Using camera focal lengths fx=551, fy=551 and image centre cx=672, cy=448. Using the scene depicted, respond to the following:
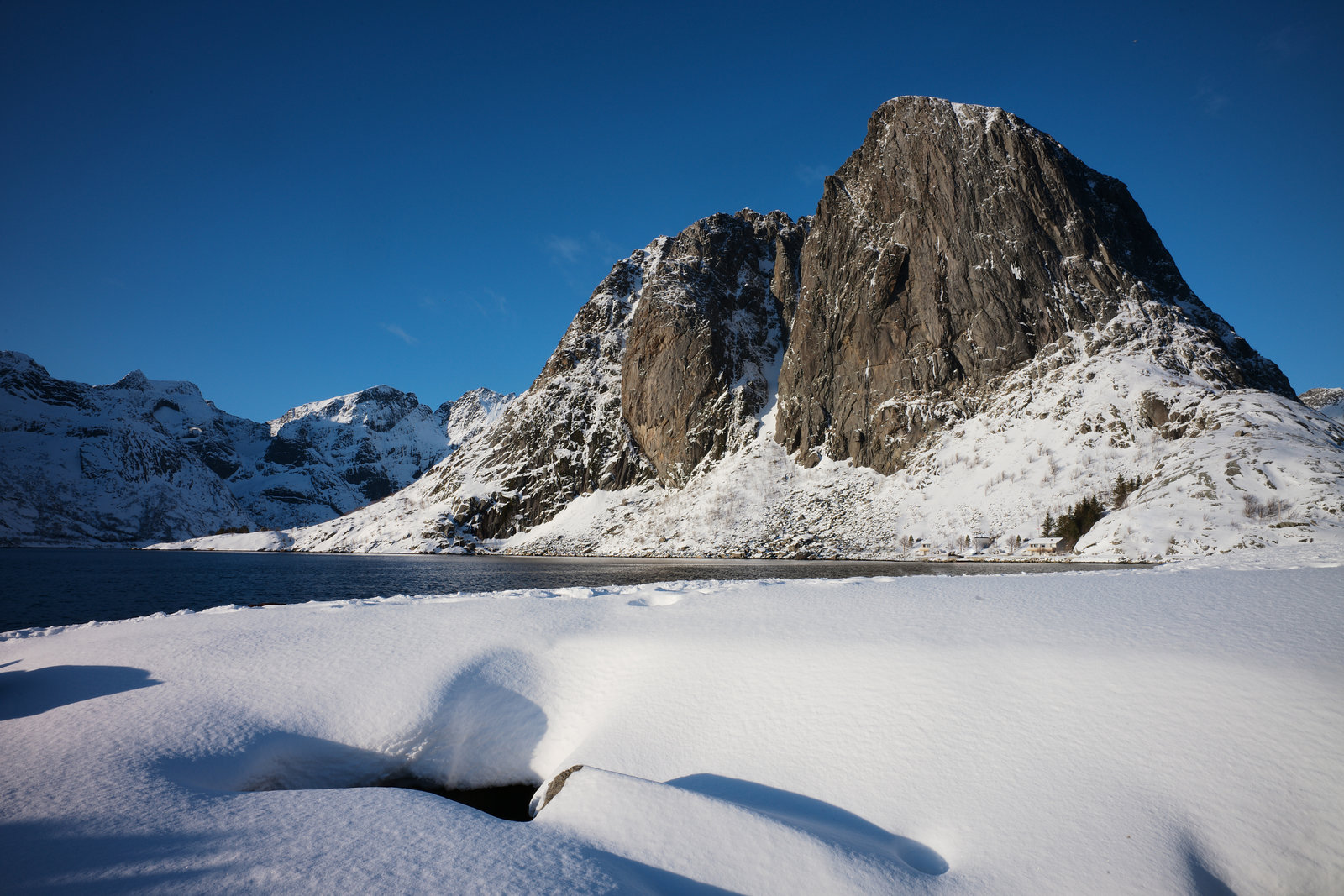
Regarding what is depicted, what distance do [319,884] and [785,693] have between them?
455cm

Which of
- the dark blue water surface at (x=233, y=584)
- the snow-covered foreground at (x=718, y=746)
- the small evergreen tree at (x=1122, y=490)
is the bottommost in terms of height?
the dark blue water surface at (x=233, y=584)

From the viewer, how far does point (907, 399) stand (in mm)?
71625

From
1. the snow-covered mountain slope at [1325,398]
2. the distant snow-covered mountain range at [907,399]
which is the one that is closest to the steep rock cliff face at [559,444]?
the distant snow-covered mountain range at [907,399]

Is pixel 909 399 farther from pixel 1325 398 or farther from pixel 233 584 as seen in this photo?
pixel 1325 398

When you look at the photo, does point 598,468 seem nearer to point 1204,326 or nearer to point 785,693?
point 1204,326

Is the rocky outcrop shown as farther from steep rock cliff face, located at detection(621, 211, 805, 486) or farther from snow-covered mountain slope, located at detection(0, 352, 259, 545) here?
snow-covered mountain slope, located at detection(0, 352, 259, 545)

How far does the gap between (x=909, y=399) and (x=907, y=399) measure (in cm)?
21

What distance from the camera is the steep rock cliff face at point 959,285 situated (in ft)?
212

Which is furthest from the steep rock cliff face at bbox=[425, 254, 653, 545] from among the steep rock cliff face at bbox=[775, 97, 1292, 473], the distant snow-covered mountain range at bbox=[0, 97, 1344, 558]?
the steep rock cliff face at bbox=[775, 97, 1292, 473]

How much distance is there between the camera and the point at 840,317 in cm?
8600

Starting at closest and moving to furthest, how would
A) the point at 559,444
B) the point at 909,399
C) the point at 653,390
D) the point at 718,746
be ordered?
the point at 718,746 < the point at 909,399 < the point at 653,390 < the point at 559,444

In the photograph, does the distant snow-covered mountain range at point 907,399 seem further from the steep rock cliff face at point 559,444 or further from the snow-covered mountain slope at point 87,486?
the snow-covered mountain slope at point 87,486

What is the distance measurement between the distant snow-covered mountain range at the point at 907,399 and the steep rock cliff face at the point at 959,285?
0.32 m

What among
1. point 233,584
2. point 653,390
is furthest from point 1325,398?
point 233,584
